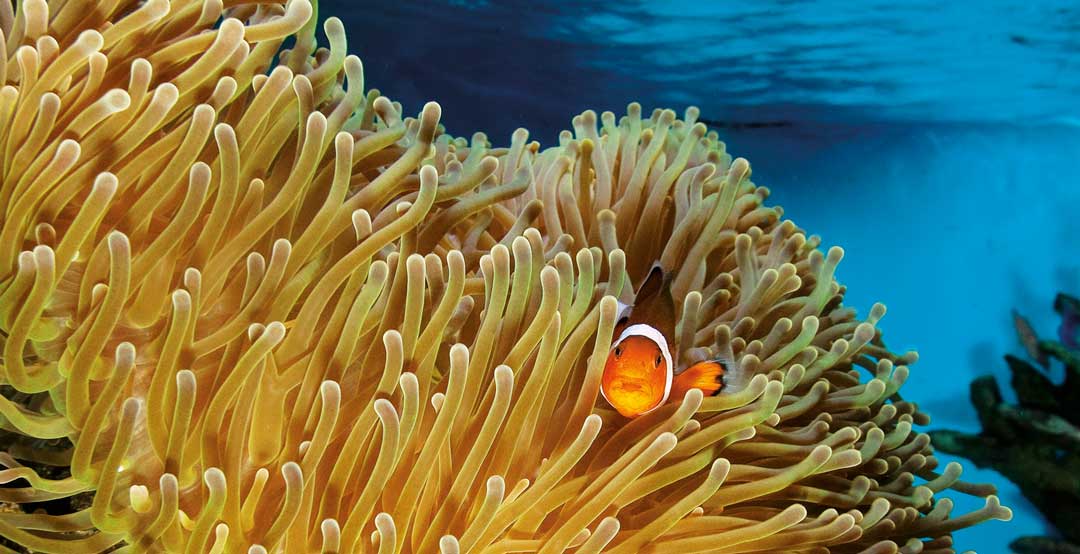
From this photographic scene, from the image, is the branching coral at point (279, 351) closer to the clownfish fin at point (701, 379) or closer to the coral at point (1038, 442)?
the clownfish fin at point (701, 379)

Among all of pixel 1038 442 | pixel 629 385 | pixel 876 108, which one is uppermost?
pixel 876 108

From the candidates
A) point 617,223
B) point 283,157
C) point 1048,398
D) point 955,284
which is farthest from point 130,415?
point 955,284

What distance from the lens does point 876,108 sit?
17.9ft

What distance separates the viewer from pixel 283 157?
100 centimetres

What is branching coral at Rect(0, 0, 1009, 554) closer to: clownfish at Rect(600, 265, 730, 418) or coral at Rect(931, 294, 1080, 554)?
clownfish at Rect(600, 265, 730, 418)

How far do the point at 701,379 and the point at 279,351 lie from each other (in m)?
0.51

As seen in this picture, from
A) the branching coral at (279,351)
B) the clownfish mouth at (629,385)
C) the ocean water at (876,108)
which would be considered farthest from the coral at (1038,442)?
the clownfish mouth at (629,385)

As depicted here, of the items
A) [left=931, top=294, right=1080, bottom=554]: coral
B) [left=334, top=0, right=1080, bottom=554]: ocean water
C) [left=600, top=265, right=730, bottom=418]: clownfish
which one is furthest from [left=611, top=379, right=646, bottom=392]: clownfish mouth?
[left=931, top=294, right=1080, bottom=554]: coral

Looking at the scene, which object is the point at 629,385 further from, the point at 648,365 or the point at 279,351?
the point at 279,351


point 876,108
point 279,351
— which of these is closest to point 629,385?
point 279,351

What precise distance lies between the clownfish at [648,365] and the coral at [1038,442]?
3.48m

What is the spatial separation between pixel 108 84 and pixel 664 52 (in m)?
4.23

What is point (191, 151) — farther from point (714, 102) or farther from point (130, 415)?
point (714, 102)

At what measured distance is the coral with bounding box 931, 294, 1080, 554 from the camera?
3.71 metres
